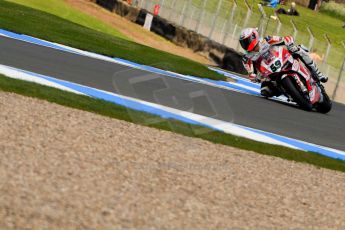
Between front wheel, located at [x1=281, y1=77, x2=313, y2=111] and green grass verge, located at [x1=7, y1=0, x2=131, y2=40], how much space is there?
13549 mm

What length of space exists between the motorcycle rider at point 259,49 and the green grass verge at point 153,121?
16.6 ft

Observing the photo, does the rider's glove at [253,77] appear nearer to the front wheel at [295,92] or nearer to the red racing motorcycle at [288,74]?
the red racing motorcycle at [288,74]

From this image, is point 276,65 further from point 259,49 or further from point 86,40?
point 86,40

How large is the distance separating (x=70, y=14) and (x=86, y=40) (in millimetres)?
11815

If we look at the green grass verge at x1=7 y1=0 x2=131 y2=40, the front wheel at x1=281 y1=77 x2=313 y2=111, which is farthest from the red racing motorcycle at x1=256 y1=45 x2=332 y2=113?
the green grass verge at x1=7 y1=0 x2=131 y2=40

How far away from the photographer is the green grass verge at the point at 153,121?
33.6 ft

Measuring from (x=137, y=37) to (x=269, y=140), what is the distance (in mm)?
18645

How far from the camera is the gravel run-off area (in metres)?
5.80

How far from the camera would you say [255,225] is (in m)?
6.48

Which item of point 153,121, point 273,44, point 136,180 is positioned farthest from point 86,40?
point 136,180

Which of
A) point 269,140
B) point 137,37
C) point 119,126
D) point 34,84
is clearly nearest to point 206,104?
point 269,140

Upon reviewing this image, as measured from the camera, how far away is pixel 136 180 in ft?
22.9

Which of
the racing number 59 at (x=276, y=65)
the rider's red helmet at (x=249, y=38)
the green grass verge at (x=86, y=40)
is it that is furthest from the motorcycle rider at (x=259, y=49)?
the green grass verge at (x=86, y=40)

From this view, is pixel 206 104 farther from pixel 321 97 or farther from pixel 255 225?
pixel 255 225
